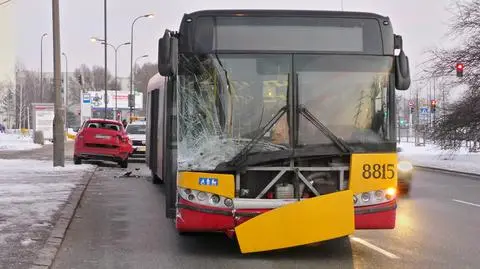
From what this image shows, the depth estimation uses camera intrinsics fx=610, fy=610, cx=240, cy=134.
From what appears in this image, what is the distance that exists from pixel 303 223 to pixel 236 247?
4.88ft

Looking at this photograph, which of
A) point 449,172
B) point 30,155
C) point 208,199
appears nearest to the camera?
point 208,199

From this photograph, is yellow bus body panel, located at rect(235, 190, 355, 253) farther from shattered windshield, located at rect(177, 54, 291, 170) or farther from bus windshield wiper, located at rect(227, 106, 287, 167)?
shattered windshield, located at rect(177, 54, 291, 170)

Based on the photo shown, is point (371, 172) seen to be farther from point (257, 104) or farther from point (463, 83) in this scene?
point (463, 83)

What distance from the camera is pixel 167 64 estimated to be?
7062 mm

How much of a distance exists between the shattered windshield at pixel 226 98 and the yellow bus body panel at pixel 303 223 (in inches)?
35.0

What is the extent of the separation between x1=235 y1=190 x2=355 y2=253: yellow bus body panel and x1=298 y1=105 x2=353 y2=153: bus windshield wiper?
0.54 meters

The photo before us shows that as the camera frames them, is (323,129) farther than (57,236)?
No

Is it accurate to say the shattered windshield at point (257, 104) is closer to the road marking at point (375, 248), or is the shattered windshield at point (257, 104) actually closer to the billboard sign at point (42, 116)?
the road marking at point (375, 248)

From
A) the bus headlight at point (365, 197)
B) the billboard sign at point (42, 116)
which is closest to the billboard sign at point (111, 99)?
the billboard sign at point (42, 116)

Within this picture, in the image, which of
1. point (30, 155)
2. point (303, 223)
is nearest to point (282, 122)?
point (303, 223)

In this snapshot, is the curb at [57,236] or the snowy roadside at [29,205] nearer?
the curb at [57,236]

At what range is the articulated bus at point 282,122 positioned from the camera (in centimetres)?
709

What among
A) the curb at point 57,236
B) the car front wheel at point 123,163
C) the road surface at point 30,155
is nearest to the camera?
the curb at point 57,236

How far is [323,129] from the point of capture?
725 cm
